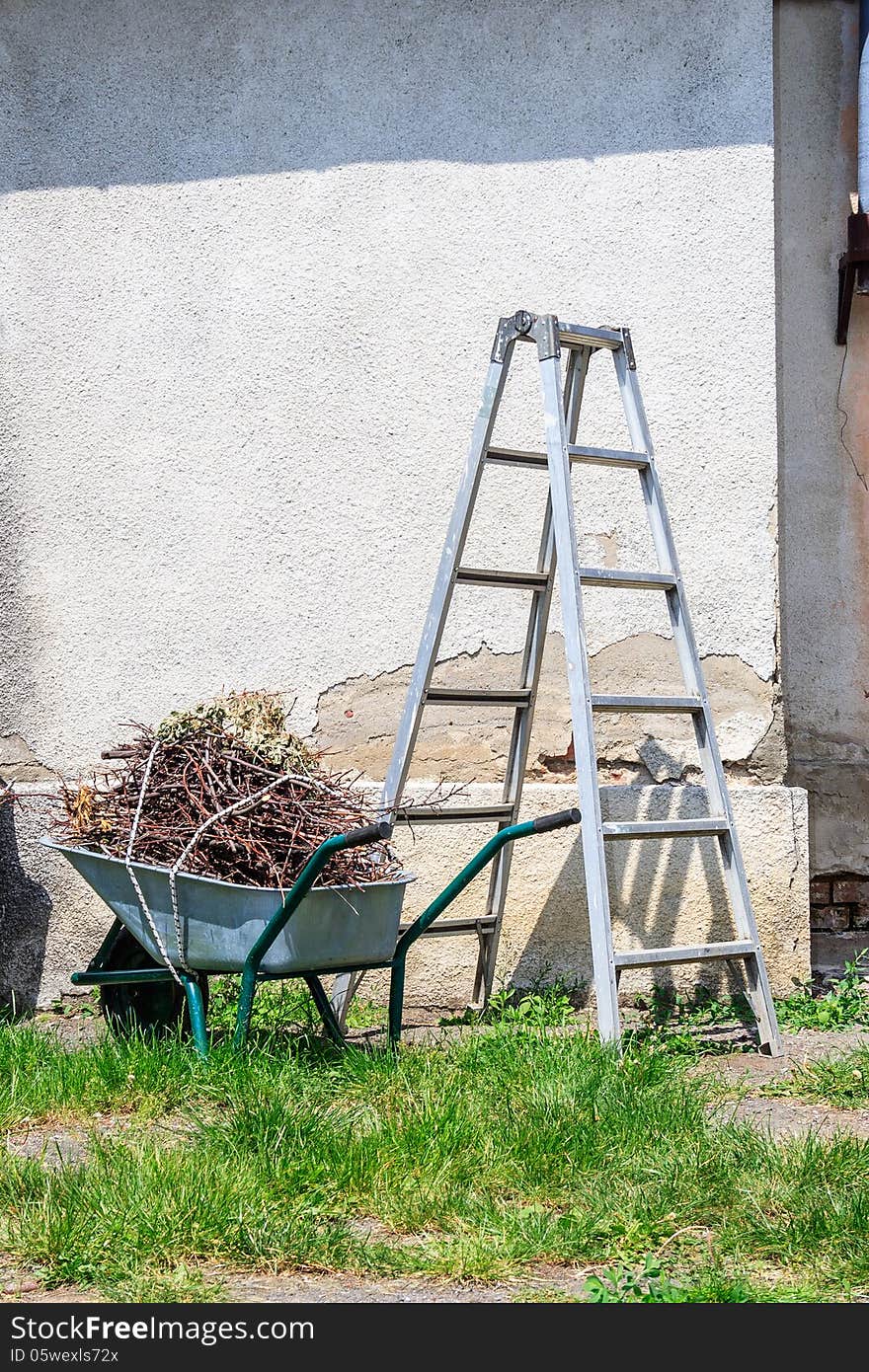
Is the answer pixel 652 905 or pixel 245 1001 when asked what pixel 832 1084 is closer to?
pixel 652 905

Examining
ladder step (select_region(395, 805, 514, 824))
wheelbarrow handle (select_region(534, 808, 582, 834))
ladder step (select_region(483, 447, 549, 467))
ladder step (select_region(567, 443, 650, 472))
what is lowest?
wheelbarrow handle (select_region(534, 808, 582, 834))

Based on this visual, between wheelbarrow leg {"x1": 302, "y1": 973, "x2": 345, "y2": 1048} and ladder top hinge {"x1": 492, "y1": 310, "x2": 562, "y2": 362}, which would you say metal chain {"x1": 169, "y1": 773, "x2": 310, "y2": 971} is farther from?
ladder top hinge {"x1": 492, "y1": 310, "x2": 562, "y2": 362}

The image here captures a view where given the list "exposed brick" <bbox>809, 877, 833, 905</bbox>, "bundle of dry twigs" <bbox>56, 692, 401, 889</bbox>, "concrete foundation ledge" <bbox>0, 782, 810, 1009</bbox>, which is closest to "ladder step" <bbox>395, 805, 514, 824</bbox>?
"concrete foundation ledge" <bbox>0, 782, 810, 1009</bbox>

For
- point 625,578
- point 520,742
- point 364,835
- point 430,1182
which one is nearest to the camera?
point 430,1182

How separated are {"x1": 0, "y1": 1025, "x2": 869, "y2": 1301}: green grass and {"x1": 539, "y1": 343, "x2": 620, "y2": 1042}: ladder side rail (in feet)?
1.12

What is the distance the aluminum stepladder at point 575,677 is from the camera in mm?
3789

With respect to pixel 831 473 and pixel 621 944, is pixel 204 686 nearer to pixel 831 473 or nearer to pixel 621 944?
pixel 621 944

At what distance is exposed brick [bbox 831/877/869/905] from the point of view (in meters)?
5.33

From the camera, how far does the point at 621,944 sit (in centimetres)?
463

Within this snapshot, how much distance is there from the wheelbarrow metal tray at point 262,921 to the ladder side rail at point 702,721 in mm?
1092

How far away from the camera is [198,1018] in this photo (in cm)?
341

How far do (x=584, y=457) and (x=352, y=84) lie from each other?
6.51 ft

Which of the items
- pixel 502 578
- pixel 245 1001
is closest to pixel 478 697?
pixel 502 578

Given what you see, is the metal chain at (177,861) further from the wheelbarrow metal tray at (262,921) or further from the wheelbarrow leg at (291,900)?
the wheelbarrow leg at (291,900)
